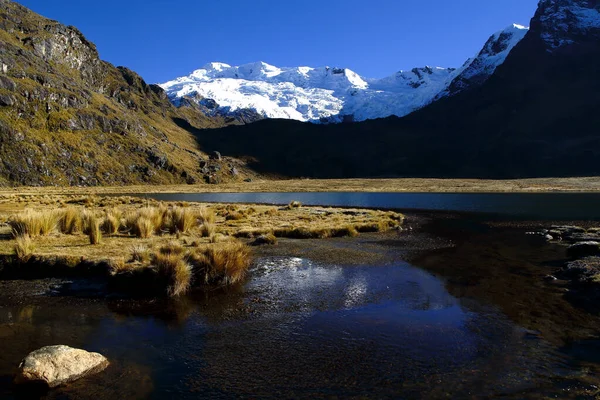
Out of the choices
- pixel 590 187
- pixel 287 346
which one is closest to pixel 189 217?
pixel 287 346

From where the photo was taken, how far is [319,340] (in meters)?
10.3

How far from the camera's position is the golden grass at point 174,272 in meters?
13.8

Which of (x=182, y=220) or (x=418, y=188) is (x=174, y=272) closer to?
(x=182, y=220)

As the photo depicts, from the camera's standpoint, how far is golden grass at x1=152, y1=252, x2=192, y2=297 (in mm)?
13844

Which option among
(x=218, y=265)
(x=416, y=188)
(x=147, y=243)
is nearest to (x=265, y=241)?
(x=147, y=243)

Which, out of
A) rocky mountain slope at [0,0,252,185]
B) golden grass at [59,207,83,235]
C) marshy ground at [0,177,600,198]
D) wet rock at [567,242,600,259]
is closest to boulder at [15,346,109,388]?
golden grass at [59,207,83,235]

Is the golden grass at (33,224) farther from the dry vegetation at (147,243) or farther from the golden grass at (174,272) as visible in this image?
the golden grass at (174,272)

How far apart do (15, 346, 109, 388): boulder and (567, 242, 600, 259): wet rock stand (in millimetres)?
22577

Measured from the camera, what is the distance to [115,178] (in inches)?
6570

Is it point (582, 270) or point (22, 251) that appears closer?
point (22, 251)

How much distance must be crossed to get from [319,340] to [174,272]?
19.8ft

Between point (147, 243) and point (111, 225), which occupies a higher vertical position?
point (111, 225)

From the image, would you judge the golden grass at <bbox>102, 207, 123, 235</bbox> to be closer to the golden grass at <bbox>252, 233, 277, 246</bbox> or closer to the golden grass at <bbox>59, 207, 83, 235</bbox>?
the golden grass at <bbox>59, 207, 83, 235</bbox>

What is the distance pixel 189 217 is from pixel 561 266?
2078cm
